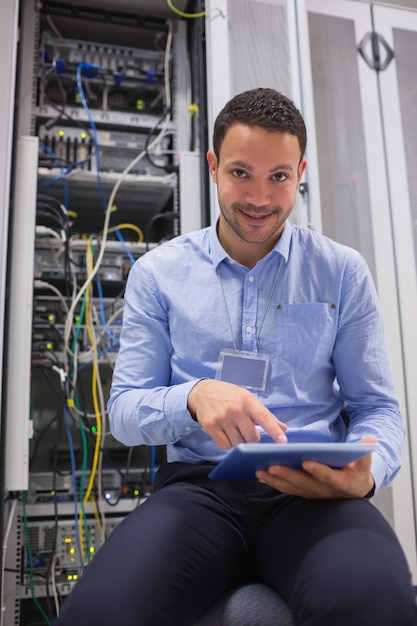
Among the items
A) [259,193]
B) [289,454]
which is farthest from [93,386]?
[289,454]

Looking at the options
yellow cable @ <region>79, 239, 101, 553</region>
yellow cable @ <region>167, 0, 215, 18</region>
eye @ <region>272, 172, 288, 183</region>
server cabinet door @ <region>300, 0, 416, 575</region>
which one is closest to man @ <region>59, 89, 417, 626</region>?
eye @ <region>272, 172, 288, 183</region>

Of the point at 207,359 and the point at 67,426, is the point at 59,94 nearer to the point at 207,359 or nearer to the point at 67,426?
the point at 67,426

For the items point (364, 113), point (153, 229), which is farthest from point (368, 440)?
point (153, 229)

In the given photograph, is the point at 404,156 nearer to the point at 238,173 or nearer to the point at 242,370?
the point at 238,173

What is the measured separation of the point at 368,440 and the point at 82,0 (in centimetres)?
226

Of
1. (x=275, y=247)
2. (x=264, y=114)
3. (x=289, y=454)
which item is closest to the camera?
(x=289, y=454)

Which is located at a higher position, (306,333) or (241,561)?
(306,333)

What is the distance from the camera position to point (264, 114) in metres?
1.02

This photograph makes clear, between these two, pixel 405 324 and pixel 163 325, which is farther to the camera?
pixel 405 324

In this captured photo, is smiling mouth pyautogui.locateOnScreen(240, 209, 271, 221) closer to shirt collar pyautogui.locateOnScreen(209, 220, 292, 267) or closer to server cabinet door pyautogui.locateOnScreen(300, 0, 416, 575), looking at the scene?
shirt collar pyautogui.locateOnScreen(209, 220, 292, 267)

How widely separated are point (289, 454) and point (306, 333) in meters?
0.44

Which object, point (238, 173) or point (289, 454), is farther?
point (238, 173)

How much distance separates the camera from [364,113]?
190 centimetres

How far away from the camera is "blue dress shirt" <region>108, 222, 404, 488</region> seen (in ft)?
3.38
